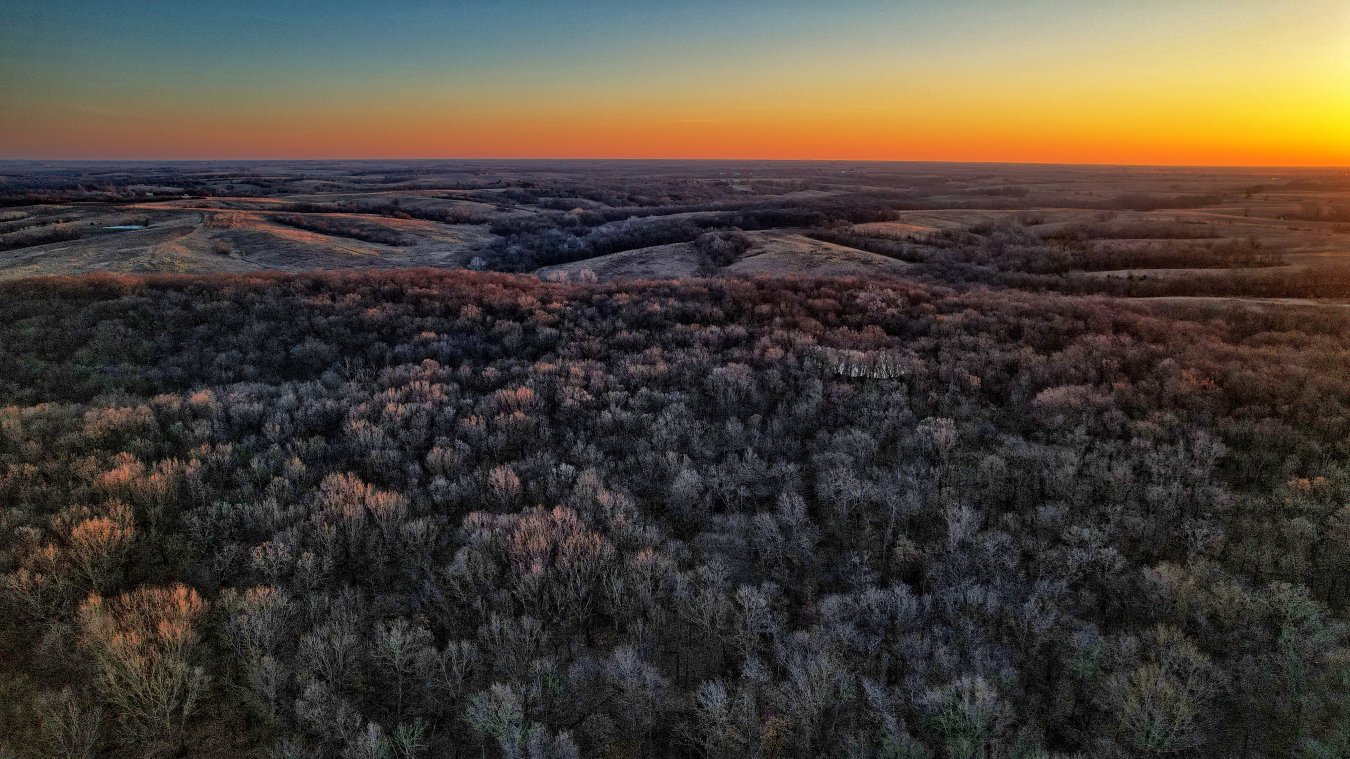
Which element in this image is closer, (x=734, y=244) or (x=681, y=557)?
(x=681, y=557)

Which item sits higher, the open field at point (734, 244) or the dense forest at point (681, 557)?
the open field at point (734, 244)

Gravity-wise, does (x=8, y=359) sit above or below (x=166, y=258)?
below

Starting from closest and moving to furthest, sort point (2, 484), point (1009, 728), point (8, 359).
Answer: point (1009, 728)
point (2, 484)
point (8, 359)

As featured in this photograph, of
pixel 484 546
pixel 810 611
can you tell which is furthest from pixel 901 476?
pixel 484 546

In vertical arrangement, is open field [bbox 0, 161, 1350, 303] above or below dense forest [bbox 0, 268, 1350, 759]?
above

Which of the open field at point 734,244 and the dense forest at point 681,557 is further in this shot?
the open field at point 734,244

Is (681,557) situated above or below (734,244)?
below

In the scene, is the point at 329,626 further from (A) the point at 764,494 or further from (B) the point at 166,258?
(B) the point at 166,258

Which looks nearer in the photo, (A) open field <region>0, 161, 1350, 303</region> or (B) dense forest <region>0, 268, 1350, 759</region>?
(B) dense forest <region>0, 268, 1350, 759</region>
